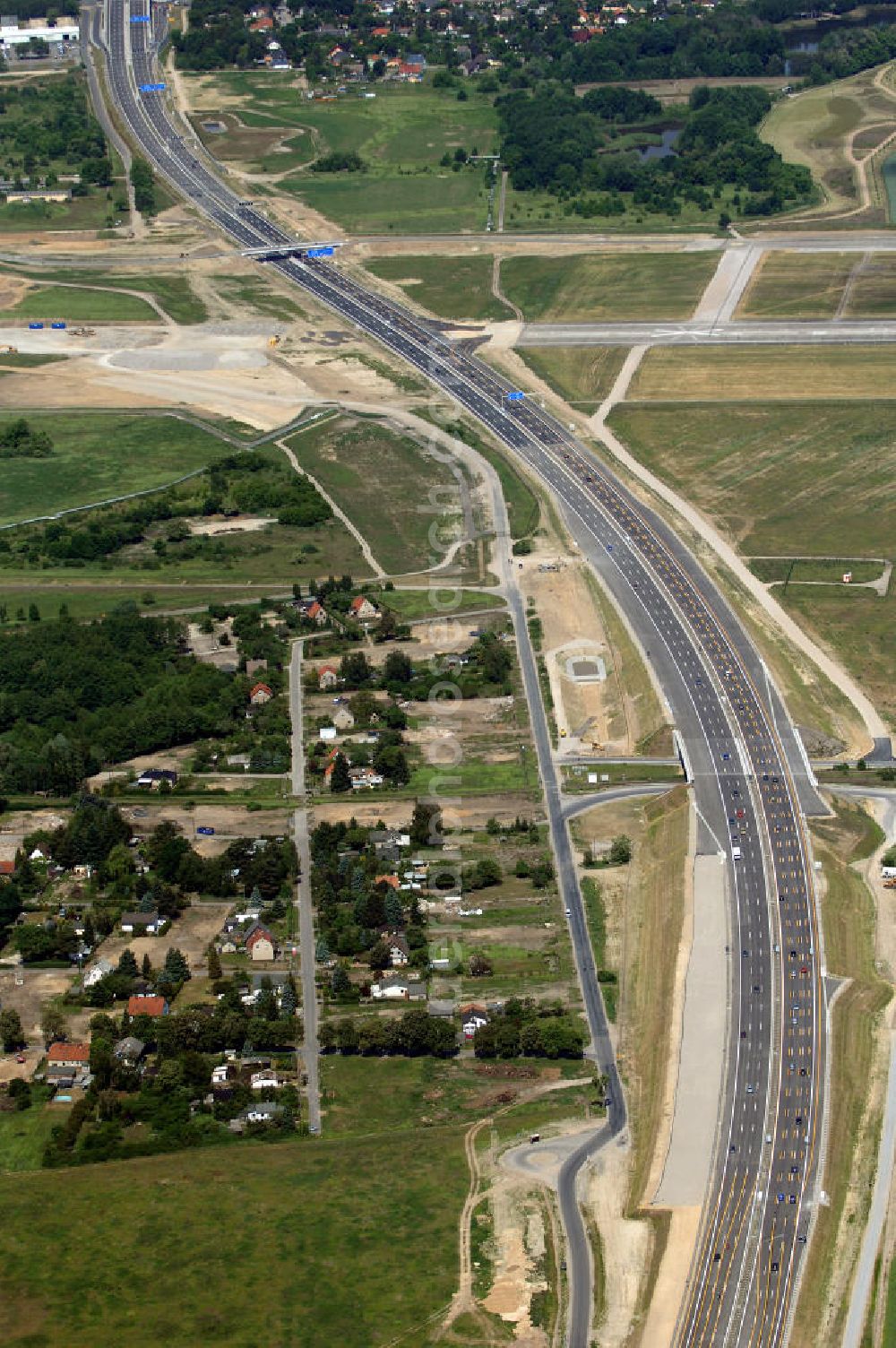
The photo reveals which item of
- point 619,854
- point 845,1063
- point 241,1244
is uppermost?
point 619,854

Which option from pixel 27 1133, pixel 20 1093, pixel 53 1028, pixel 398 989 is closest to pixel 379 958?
pixel 398 989

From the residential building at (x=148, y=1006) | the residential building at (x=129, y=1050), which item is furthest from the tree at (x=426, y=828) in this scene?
the residential building at (x=129, y=1050)

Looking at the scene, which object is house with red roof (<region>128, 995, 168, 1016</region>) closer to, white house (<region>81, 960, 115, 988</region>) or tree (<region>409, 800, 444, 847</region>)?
white house (<region>81, 960, 115, 988</region>)

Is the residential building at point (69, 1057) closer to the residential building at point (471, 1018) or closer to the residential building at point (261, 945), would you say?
the residential building at point (261, 945)

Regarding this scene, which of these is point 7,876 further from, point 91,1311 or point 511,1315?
point 511,1315

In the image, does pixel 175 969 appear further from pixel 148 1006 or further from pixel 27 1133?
pixel 27 1133

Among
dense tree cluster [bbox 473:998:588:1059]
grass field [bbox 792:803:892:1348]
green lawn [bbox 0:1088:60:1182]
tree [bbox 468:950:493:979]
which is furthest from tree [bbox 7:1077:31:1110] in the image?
grass field [bbox 792:803:892:1348]

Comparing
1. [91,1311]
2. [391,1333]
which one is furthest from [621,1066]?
[91,1311]
